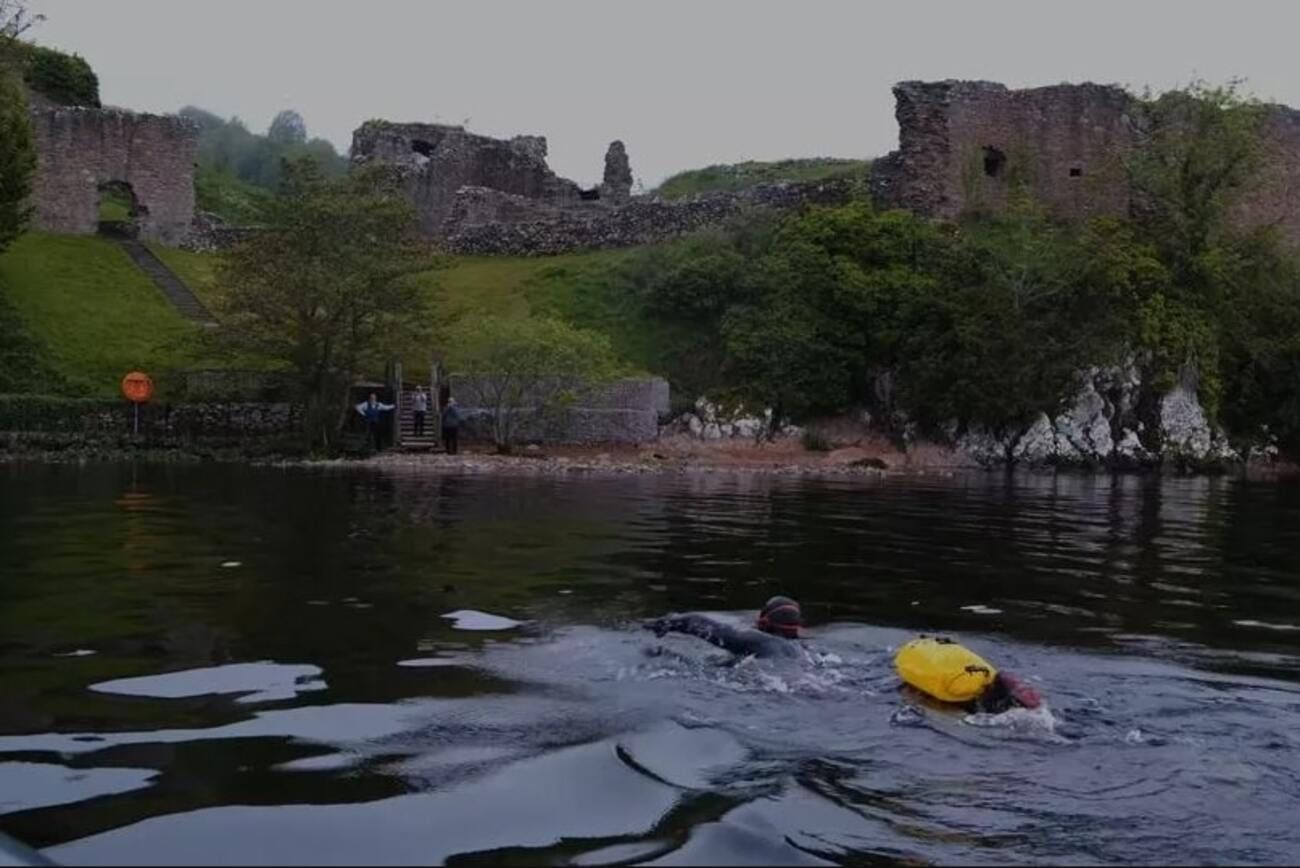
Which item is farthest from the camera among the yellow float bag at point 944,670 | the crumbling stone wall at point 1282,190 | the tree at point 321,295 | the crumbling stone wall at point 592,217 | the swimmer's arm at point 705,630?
the crumbling stone wall at point 1282,190

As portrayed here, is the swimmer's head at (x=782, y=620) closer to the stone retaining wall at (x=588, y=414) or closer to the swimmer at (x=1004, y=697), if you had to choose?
the swimmer at (x=1004, y=697)

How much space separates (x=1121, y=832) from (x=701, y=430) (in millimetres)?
33565

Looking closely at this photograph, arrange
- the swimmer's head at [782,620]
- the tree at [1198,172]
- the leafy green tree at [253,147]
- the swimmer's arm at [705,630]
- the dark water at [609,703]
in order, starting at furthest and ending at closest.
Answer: the leafy green tree at [253,147] → the tree at [1198,172] → the swimmer's head at [782,620] → the swimmer's arm at [705,630] → the dark water at [609,703]

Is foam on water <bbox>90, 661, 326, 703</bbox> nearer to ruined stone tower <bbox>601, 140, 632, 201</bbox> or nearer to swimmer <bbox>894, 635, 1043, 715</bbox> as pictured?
swimmer <bbox>894, 635, 1043, 715</bbox>

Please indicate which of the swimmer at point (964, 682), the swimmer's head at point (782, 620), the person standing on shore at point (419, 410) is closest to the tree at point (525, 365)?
the person standing on shore at point (419, 410)

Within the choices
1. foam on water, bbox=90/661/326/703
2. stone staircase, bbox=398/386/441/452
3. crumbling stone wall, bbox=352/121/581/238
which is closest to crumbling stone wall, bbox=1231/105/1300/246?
crumbling stone wall, bbox=352/121/581/238

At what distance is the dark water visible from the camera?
6324 mm

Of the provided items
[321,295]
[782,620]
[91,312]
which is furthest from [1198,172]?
[782,620]

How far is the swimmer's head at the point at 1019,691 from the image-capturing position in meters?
8.71

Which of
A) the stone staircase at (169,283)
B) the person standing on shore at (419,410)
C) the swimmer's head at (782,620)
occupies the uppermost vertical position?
the stone staircase at (169,283)

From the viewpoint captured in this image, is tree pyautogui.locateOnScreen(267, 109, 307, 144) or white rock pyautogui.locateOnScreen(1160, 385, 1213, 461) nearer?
white rock pyautogui.locateOnScreen(1160, 385, 1213, 461)

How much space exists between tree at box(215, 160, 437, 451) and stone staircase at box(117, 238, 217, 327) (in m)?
4.27

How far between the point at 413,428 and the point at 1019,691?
3033 cm

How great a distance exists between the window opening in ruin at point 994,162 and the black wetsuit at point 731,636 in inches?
1669
